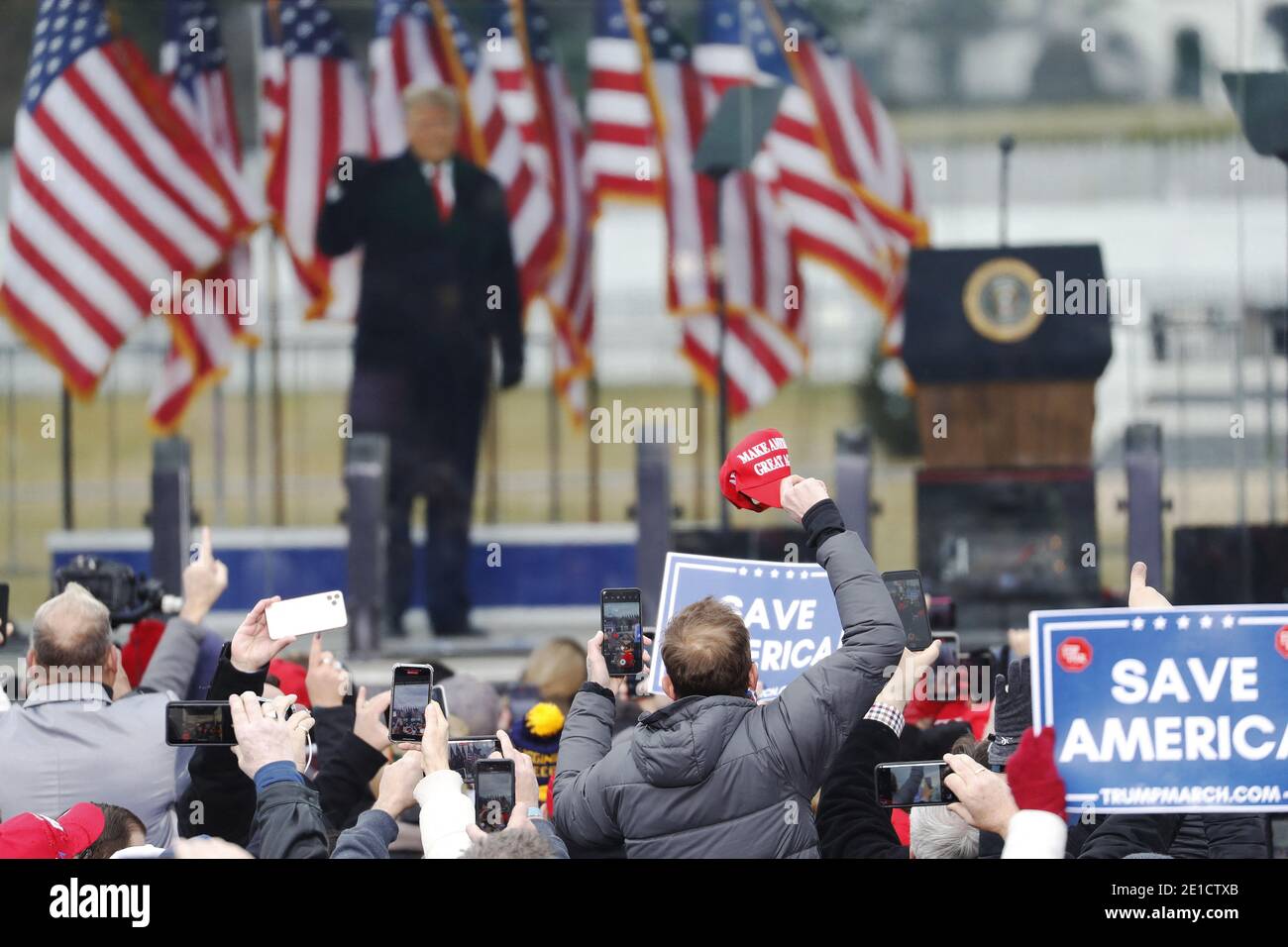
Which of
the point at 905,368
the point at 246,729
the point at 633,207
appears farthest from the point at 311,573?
the point at 246,729

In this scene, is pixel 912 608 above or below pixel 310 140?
below

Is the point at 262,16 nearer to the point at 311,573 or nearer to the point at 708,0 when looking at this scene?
the point at 708,0

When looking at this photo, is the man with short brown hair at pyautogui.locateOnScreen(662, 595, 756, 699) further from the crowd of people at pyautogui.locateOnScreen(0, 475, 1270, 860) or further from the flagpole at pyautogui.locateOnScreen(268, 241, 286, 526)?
the flagpole at pyautogui.locateOnScreen(268, 241, 286, 526)

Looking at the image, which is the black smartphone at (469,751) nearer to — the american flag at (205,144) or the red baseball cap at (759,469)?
the red baseball cap at (759,469)

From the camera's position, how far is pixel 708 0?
847cm

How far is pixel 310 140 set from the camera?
27.5ft

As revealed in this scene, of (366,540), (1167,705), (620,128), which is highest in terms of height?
(620,128)

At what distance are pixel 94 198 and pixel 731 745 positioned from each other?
632 centimetres

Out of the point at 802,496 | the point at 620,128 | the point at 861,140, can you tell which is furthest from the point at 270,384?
the point at 802,496

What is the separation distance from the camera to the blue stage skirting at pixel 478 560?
8.12 meters

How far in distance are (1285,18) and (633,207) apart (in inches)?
128

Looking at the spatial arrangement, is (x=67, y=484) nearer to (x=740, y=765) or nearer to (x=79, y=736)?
(x=79, y=736)

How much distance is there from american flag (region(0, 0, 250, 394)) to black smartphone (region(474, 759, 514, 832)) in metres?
5.83

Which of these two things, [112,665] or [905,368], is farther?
[905,368]
